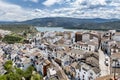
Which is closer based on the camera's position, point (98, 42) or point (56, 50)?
point (56, 50)

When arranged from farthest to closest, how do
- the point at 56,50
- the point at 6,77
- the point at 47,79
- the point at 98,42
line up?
the point at 98,42, the point at 56,50, the point at 47,79, the point at 6,77

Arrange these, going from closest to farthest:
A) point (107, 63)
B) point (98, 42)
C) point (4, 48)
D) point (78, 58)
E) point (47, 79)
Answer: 1. point (47, 79)
2. point (107, 63)
3. point (78, 58)
4. point (98, 42)
5. point (4, 48)

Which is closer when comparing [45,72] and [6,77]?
[6,77]

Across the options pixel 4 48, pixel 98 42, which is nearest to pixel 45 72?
pixel 98 42

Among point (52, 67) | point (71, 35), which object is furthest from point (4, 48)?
point (52, 67)

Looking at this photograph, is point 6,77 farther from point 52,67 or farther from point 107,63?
point 107,63

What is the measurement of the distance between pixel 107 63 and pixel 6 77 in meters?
16.2

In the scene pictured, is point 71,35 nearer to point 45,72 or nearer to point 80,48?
point 80,48

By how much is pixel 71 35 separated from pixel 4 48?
18759 millimetres

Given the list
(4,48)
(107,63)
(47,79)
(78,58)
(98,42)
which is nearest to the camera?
(47,79)

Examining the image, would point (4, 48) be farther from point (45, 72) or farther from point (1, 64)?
point (45, 72)

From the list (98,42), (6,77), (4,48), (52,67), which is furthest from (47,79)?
(4,48)

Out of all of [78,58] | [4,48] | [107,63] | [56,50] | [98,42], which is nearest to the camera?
[107,63]

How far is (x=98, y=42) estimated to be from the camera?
59.5 m
